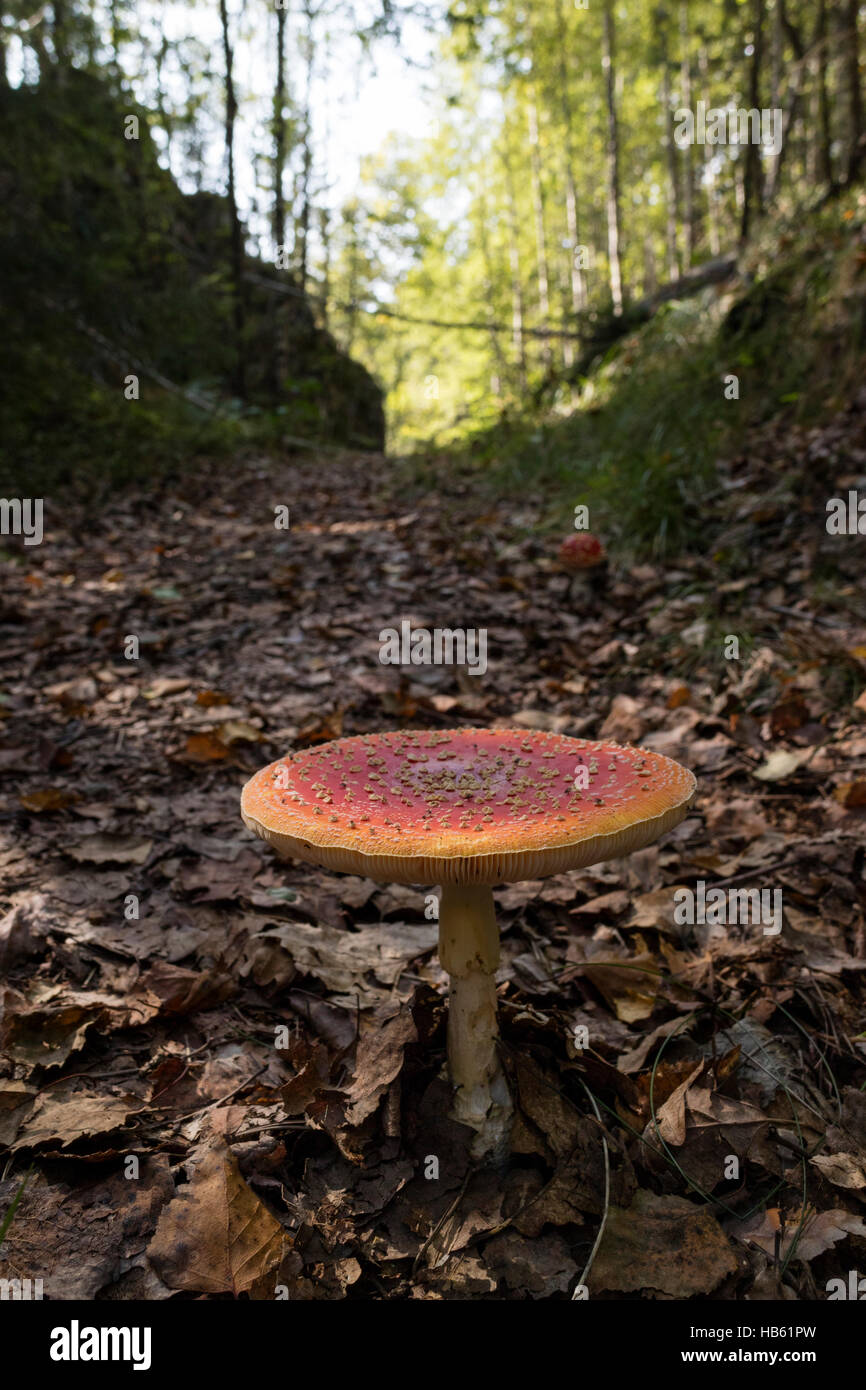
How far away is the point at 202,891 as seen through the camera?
2.88m

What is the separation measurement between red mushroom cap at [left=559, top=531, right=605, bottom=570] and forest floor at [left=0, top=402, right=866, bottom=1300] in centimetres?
106

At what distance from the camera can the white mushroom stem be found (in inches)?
78.6

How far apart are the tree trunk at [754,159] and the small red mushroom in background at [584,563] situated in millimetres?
4764

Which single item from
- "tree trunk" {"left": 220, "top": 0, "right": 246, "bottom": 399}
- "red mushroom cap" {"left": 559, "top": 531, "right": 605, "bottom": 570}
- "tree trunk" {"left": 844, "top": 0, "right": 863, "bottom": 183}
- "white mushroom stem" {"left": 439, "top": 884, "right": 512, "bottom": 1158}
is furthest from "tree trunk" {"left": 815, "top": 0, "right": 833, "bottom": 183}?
"white mushroom stem" {"left": 439, "top": 884, "right": 512, "bottom": 1158}

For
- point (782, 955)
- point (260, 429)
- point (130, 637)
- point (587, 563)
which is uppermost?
point (260, 429)

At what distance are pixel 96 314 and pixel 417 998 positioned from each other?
428 inches

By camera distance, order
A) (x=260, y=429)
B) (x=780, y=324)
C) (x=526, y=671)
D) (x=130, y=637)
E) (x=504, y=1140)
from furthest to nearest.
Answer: (x=260, y=429) < (x=780, y=324) < (x=130, y=637) < (x=526, y=671) < (x=504, y=1140)

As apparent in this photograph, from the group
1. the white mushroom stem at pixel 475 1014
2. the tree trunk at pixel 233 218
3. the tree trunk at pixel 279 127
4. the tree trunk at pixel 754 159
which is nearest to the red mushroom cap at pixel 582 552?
the white mushroom stem at pixel 475 1014

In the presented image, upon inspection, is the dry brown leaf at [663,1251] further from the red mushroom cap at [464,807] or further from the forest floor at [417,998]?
the red mushroom cap at [464,807]

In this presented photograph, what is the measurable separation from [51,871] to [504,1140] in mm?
1836

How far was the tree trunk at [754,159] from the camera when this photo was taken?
8188 mm

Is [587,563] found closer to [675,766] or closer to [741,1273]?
[675,766]

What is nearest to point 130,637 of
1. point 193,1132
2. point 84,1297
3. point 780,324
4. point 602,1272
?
point 193,1132

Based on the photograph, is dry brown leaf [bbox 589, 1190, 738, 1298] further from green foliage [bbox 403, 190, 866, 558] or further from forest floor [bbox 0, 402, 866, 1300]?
green foliage [bbox 403, 190, 866, 558]
